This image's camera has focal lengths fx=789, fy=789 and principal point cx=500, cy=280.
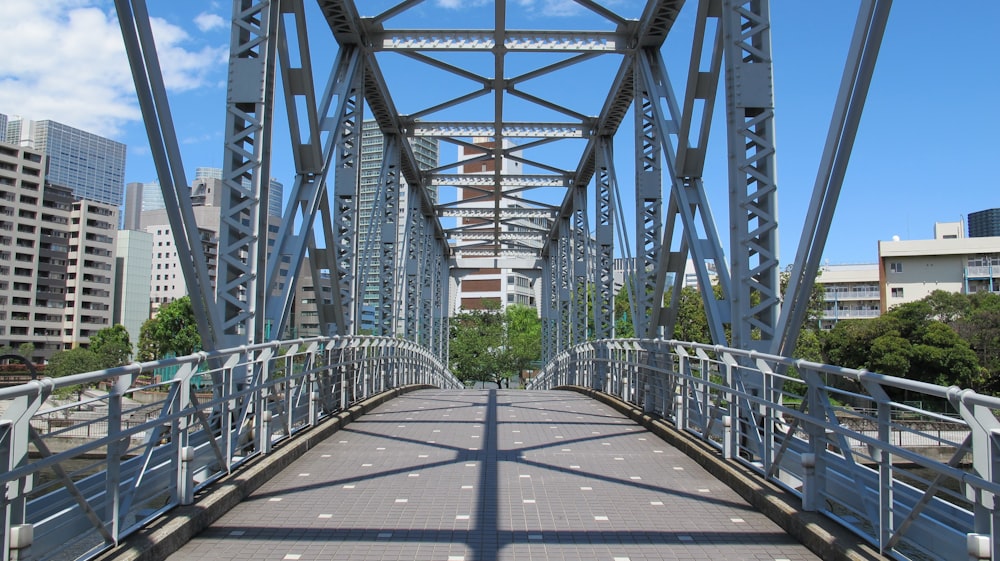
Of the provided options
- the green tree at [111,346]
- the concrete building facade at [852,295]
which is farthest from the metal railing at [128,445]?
the concrete building facade at [852,295]

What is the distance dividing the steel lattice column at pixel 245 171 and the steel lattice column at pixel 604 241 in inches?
477

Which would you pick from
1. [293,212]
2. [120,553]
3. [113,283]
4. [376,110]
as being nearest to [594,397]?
[293,212]

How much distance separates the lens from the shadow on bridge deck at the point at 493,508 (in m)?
4.46

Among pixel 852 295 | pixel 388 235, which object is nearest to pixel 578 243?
pixel 388 235

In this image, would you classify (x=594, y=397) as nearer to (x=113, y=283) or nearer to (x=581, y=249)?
(x=581, y=249)

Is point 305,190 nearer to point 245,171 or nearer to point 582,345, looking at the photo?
point 245,171

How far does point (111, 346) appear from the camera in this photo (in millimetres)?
64062

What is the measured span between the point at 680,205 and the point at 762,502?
540 cm

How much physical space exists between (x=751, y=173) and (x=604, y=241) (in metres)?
11.8

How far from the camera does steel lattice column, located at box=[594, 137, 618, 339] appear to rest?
19.2 m

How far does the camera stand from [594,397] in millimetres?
15000

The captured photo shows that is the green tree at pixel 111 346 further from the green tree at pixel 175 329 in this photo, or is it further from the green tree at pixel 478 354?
the green tree at pixel 478 354

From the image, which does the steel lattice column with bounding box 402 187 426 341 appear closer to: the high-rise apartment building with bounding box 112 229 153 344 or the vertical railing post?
the vertical railing post

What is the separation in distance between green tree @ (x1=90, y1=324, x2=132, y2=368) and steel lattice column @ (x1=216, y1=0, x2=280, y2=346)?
57.6 metres
